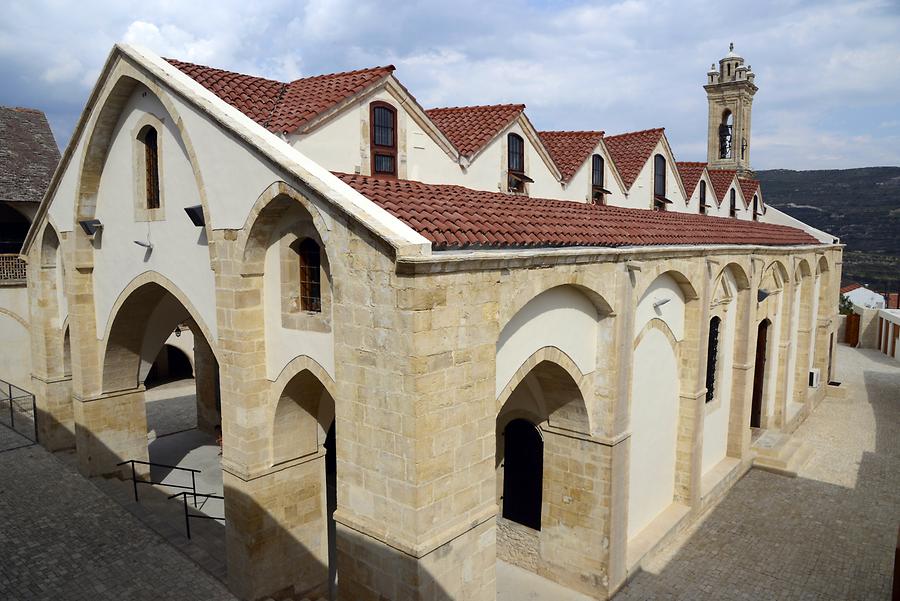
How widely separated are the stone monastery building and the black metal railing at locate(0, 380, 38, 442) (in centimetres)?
177

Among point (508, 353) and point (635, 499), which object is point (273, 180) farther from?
point (635, 499)

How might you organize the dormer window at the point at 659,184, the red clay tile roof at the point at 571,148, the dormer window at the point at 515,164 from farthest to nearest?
1. the dormer window at the point at 659,184
2. the red clay tile roof at the point at 571,148
3. the dormer window at the point at 515,164

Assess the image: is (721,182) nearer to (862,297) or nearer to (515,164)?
(515,164)

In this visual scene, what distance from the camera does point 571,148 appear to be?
15.8 m

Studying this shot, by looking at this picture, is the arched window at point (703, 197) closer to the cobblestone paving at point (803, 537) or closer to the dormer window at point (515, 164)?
the cobblestone paving at point (803, 537)

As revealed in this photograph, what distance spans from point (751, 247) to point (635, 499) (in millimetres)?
7407

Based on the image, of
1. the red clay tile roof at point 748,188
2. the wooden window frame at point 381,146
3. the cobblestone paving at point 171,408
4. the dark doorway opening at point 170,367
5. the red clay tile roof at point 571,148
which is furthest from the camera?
the red clay tile roof at point 748,188

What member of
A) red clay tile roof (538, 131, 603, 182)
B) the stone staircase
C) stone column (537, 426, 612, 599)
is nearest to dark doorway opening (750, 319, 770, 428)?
the stone staircase

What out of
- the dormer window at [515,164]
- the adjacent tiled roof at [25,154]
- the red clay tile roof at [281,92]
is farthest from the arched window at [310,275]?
the adjacent tiled roof at [25,154]

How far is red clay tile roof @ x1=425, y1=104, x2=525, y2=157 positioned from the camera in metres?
12.6

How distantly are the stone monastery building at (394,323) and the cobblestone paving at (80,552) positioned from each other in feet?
2.93

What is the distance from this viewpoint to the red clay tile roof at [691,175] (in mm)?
20516

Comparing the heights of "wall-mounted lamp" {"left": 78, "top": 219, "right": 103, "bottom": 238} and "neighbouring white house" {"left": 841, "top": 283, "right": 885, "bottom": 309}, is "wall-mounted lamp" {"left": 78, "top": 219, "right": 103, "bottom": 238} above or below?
above

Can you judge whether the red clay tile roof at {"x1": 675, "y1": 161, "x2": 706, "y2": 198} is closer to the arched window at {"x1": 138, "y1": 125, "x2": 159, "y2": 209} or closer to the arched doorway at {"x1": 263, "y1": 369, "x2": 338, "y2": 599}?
the arched doorway at {"x1": 263, "y1": 369, "x2": 338, "y2": 599}
